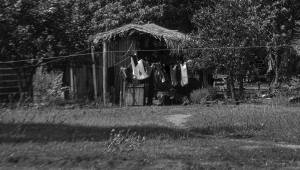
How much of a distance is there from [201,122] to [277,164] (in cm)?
506

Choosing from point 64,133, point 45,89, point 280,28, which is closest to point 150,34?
point 45,89

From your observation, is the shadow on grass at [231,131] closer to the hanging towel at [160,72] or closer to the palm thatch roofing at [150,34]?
the palm thatch roofing at [150,34]

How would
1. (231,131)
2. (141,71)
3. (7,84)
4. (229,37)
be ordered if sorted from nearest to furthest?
(231,131)
(7,84)
(229,37)
(141,71)

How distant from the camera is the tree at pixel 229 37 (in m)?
18.6

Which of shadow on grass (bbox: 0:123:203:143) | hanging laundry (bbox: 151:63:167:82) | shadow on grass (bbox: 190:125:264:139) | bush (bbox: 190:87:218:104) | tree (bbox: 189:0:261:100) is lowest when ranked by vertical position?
shadow on grass (bbox: 190:125:264:139)

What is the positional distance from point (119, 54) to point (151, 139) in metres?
9.79

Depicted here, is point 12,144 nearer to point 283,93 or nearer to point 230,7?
point 230,7

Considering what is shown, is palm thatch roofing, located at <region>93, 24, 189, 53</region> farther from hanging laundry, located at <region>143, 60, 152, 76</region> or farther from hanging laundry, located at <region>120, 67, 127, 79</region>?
hanging laundry, located at <region>120, 67, 127, 79</region>

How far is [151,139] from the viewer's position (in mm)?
11438

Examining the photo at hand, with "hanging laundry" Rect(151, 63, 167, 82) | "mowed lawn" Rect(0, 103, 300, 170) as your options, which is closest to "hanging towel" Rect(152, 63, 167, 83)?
"hanging laundry" Rect(151, 63, 167, 82)

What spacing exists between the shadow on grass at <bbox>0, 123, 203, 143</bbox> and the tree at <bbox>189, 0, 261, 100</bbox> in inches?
248

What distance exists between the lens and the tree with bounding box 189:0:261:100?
18.6 meters

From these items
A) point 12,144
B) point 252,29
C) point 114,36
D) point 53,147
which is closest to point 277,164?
point 53,147

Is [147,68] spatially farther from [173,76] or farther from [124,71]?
[173,76]
